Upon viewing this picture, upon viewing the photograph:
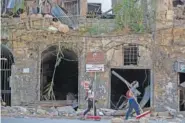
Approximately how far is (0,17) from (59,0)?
3.45 metres

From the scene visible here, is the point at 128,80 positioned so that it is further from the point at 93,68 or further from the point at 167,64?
the point at 93,68

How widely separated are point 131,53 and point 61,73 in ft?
18.1

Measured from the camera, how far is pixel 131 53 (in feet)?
73.3

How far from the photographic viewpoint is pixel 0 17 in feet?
74.4

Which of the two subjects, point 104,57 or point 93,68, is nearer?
point 93,68

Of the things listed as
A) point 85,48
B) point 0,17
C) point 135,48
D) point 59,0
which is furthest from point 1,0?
point 135,48

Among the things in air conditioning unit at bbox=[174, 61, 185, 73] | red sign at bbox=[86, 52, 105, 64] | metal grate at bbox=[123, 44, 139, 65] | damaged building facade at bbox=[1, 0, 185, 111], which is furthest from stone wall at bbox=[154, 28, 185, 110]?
red sign at bbox=[86, 52, 105, 64]

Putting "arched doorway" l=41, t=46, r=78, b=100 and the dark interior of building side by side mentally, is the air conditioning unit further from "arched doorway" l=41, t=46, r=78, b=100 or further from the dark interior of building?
"arched doorway" l=41, t=46, r=78, b=100

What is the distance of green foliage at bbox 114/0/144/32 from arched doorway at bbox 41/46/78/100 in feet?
9.66

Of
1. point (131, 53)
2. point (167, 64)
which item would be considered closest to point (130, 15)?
point (131, 53)

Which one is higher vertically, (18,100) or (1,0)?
(1,0)

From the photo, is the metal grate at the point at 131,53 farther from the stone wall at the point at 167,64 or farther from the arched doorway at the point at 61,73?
the arched doorway at the point at 61,73

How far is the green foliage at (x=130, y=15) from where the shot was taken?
875 inches

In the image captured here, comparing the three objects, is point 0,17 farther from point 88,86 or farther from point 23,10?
point 88,86
